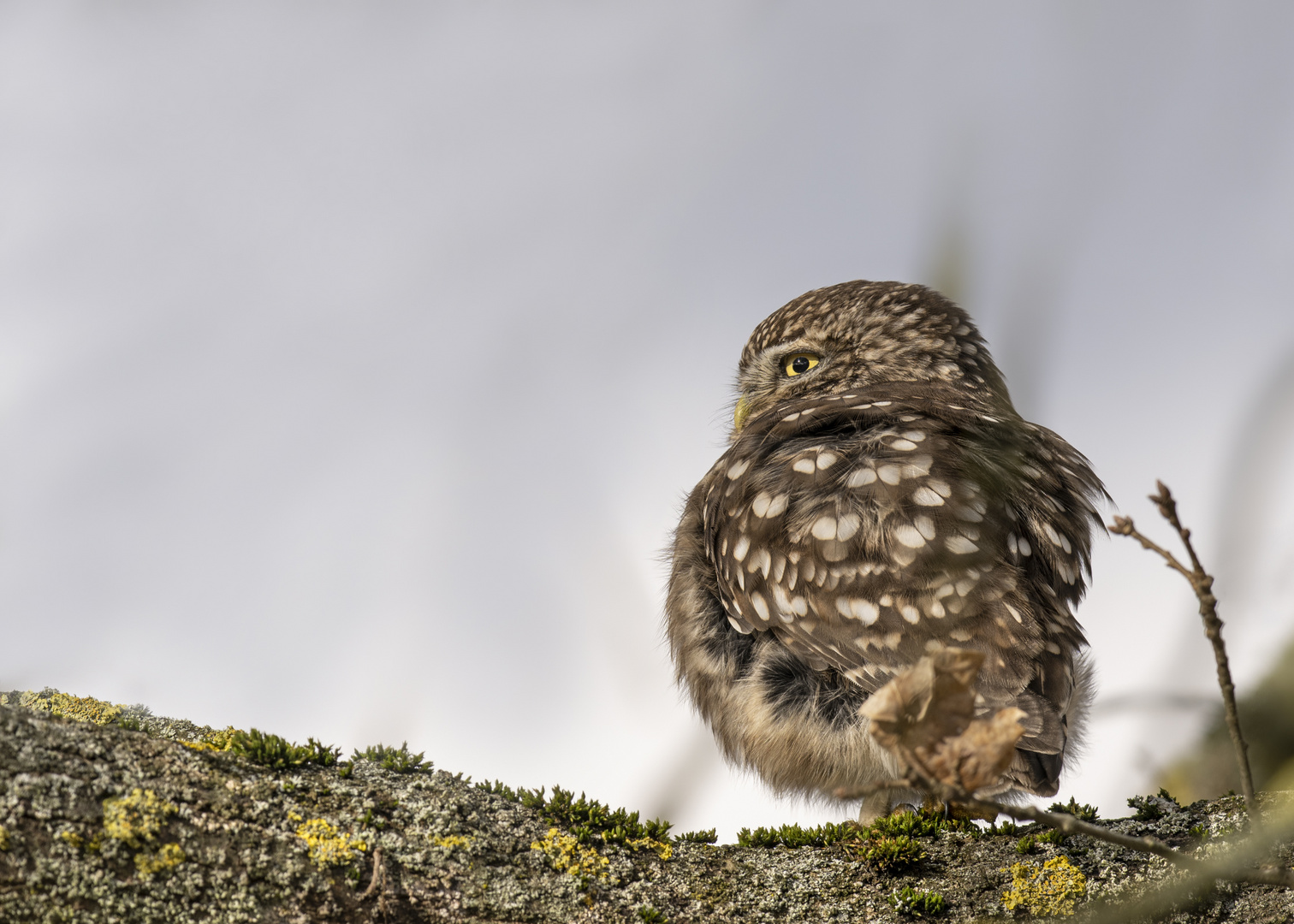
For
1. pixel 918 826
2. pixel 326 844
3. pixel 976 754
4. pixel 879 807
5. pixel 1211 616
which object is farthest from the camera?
pixel 879 807

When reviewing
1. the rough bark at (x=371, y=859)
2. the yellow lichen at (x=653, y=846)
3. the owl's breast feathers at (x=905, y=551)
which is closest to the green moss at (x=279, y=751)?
the rough bark at (x=371, y=859)

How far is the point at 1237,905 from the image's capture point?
92.4 inches

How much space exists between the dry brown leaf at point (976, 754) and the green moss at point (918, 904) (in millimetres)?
1139

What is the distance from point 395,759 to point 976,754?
5.48ft

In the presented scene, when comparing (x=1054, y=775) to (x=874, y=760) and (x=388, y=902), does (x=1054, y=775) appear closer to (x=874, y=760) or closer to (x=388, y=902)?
(x=874, y=760)

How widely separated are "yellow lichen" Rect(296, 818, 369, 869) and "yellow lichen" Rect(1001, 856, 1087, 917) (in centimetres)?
173

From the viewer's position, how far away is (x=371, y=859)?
6.83 ft

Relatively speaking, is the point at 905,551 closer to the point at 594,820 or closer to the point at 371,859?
the point at 594,820

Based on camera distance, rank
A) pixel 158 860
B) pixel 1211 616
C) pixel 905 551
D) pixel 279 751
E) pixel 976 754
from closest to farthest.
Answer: pixel 1211 616, pixel 976 754, pixel 158 860, pixel 279 751, pixel 905 551

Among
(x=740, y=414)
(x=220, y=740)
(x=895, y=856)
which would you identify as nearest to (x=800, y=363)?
(x=740, y=414)

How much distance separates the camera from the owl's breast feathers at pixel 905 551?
10.00 feet

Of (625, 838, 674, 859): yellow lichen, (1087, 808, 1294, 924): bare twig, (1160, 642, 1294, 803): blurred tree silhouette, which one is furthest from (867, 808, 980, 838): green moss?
(1087, 808, 1294, 924): bare twig

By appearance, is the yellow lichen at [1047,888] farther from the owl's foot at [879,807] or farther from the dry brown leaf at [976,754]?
the dry brown leaf at [976,754]

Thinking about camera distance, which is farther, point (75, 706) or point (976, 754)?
point (75, 706)
